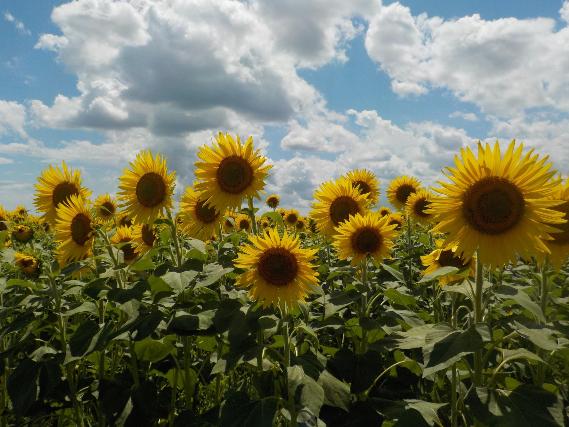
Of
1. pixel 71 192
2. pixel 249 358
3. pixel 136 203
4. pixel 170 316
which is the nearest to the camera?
pixel 249 358

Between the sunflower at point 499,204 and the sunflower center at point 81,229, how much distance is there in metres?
3.40

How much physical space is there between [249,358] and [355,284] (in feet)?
5.00

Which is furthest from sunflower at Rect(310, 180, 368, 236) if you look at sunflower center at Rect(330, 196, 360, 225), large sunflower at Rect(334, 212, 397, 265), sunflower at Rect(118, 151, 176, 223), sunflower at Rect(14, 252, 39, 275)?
sunflower at Rect(14, 252, 39, 275)

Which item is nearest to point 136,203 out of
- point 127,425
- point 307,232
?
point 127,425

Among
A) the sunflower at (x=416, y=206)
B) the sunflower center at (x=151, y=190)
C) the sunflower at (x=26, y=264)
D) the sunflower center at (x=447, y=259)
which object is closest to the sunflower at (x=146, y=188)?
the sunflower center at (x=151, y=190)

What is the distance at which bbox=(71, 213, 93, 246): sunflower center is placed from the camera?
15.7 ft

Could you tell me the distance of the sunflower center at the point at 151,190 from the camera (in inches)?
178

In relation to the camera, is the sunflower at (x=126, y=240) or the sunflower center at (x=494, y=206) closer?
the sunflower center at (x=494, y=206)

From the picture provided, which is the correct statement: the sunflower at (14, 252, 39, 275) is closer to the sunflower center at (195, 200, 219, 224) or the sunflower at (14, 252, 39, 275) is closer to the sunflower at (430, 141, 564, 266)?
the sunflower center at (195, 200, 219, 224)

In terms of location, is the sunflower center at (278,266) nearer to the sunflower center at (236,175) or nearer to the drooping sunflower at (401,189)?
the sunflower center at (236,175)

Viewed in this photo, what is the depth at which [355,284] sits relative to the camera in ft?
14.3

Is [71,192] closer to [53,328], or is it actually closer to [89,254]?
[89,254]

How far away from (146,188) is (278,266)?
1.68 metres

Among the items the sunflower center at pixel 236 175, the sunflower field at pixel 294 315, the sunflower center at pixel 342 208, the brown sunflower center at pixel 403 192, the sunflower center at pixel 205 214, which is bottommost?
the sunflower field at pixel 294 315
